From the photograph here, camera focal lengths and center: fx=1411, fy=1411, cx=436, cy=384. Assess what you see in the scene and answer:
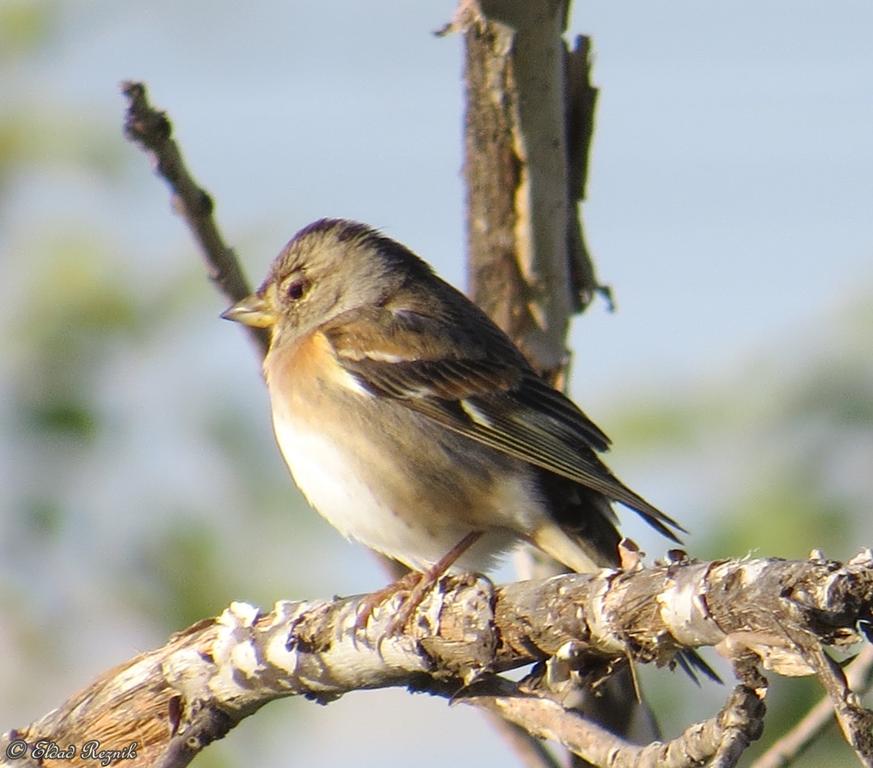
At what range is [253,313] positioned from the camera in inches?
226

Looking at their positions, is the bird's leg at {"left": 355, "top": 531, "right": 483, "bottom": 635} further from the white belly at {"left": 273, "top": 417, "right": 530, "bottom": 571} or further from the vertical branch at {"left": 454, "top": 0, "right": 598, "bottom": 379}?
the vertical branch at {"left": 454, "top": 0, "right": 598, "bottom": 379}

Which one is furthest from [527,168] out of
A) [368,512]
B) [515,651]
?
[515,651]

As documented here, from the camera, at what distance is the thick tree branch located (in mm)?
2576

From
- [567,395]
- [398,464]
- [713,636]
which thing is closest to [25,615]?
[398,464]

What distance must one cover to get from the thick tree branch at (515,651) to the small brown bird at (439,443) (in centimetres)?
75

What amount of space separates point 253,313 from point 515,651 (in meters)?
2.67

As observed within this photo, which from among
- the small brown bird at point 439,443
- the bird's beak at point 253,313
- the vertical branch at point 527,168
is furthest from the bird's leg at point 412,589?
the bird's beak at point 253,313

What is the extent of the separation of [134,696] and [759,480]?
218cm

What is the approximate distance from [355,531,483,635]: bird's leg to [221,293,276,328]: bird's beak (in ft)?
4.55

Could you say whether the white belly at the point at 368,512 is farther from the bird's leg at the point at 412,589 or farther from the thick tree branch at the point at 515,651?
the thick tree branch at the point at 515,651

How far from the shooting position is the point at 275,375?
525cm

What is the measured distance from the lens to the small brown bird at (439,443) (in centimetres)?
468

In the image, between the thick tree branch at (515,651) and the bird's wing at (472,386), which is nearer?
the thick tree branch at (515,651)

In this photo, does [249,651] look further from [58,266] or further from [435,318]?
[58,266]
